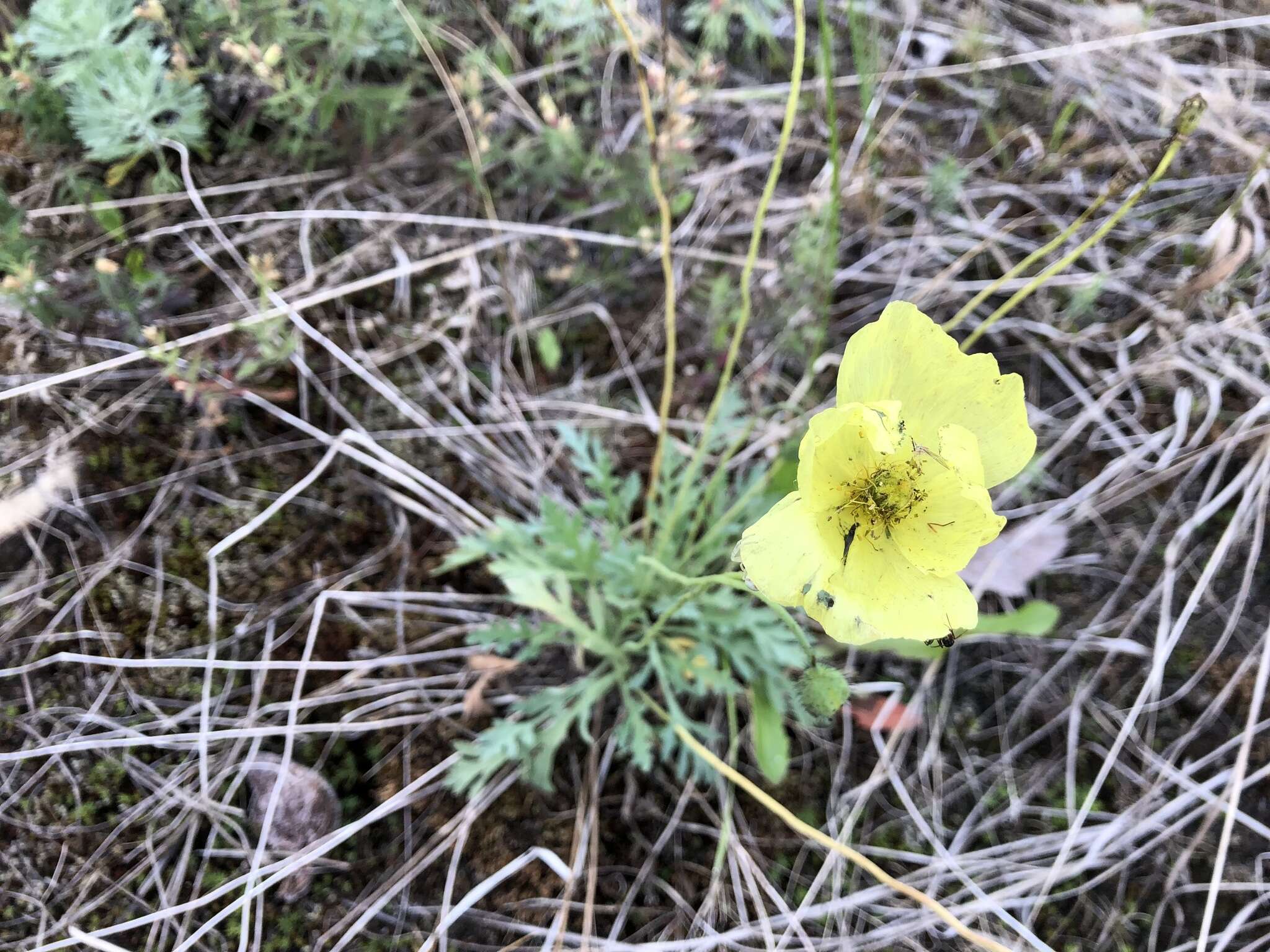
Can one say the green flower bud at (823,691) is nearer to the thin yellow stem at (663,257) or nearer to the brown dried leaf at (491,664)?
the thin yellow stem at (663,257)

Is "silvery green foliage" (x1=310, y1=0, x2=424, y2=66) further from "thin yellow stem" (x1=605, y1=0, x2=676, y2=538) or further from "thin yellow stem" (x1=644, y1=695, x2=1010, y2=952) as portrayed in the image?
"thin yellow stem" (x1=644, y1=695, x2=1010, y2=952)

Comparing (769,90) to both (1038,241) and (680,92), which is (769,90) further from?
(1038,241)

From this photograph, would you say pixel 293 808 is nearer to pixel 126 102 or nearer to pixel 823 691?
pixel 823 691

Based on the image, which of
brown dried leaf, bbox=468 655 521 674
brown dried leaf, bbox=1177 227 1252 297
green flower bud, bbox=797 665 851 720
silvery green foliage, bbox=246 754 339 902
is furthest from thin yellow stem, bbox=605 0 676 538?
brown dried leaf, bbox=1177 227 1252 297

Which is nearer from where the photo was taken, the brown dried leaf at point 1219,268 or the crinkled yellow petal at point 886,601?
the crinkled yellow petal at point 886,601

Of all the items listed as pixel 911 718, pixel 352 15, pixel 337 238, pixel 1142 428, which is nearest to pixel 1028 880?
pixel 911 718

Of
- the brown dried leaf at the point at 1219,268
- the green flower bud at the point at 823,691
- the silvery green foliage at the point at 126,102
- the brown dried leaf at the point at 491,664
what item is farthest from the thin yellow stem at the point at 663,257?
the brown dried leaf at the point at 1219,268

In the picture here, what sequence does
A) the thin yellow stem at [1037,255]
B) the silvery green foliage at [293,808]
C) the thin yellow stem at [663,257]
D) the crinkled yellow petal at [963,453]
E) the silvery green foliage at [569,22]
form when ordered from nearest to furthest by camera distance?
the crinkled yellow petal at [963,453]
the thin yellow stem at [1037,255]
the thin yellow stem at [663,257]
the silvery green foliage at [293,808]
the silvery green foliage at [569,22]

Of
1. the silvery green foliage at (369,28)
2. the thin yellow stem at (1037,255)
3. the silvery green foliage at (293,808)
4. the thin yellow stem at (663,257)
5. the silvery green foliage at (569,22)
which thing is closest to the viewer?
the thin yellow stem at (1037,255)
